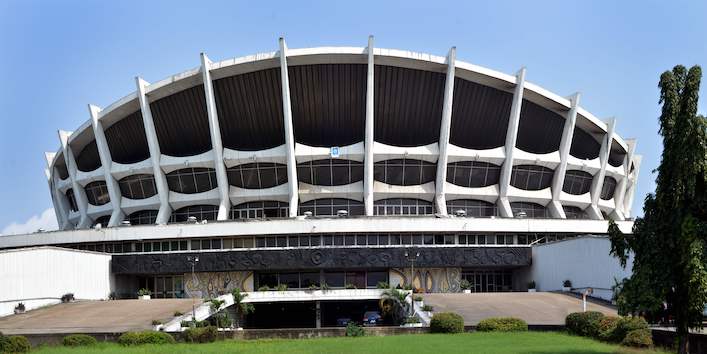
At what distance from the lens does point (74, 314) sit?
139 ft

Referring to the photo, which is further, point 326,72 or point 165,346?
point 326,72

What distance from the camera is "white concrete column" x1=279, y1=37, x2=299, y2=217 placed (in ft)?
182

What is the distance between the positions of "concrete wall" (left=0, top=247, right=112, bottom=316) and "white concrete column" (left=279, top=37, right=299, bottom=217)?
587 inches

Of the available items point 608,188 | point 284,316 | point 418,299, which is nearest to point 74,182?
point 284,316

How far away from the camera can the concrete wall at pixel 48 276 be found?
4350 centimetres

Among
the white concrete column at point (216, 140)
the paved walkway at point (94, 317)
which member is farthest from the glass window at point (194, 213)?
the paved walkway at point (94, 317)

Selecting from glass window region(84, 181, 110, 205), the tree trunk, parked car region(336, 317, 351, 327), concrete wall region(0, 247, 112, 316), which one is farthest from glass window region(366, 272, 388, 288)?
the tree trunk

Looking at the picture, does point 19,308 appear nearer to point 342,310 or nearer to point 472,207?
point 342,310

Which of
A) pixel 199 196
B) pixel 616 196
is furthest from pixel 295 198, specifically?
pixel 616 196

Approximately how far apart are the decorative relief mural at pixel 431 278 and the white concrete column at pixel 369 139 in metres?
5.54

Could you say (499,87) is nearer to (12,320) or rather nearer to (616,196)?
(616,196)

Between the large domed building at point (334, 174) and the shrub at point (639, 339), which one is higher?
the large domed building at point (334, 174)

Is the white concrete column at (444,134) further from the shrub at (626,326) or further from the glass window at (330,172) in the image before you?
the shrub at (626,326)

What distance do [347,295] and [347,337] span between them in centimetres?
1444
